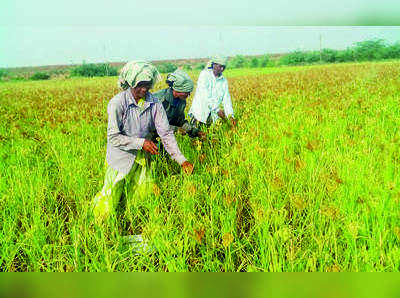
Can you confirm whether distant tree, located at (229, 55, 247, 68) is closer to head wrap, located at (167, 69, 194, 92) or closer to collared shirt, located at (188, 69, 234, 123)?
collared shirt, located at (188, 69, 234, 123)

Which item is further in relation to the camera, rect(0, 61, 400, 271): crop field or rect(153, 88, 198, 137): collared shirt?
rect(153, 88, 198, 137): collared shirt

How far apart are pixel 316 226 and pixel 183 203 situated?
646mm

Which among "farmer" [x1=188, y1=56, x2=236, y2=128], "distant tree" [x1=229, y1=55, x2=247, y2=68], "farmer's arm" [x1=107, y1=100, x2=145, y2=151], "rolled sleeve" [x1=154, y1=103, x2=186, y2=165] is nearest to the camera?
"farmer's arm" [x1=107, y1=100, x2=145, y2=151]

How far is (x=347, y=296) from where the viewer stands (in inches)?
24.2

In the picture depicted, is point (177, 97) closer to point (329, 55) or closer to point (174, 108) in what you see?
point (174, 108)

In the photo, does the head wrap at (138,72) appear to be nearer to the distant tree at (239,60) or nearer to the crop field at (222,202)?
the crop field at (222,202)

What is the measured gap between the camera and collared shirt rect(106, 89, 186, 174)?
5.49 ft

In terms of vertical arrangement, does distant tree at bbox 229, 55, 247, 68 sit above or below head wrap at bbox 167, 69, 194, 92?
above

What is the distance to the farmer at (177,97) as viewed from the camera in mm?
2273

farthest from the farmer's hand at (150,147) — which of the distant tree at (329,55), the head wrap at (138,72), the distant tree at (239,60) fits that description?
the distant tree at (329,55)

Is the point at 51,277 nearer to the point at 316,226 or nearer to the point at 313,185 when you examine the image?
the point at 316,226

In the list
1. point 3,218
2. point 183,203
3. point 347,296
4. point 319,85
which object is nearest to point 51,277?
point 347,296

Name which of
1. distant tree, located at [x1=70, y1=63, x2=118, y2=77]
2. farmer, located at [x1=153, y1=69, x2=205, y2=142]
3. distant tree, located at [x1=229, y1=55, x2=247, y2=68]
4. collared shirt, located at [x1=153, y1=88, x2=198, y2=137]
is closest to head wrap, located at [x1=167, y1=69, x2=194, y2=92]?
farmer, located at [x1=153, y1=69, x2=205, y2=142]

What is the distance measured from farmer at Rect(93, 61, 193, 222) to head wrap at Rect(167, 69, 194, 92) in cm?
50
